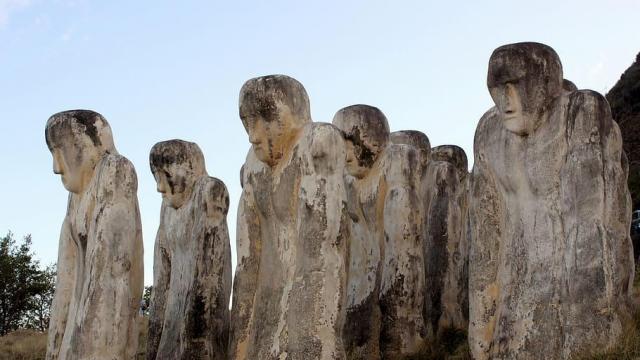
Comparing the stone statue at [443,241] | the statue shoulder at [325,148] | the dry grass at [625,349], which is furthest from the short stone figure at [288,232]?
the stone statue at [443,241]

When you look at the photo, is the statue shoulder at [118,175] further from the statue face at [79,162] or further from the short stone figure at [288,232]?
the short stone figure at [288,232]

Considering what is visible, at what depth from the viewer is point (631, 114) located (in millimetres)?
36625

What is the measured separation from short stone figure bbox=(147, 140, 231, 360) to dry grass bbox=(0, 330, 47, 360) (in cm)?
515

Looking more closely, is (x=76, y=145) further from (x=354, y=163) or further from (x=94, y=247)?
(x=354, y=163)

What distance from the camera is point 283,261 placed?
919 centimetres

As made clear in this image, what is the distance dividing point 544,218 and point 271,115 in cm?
296

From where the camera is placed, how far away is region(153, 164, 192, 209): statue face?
1309 cm

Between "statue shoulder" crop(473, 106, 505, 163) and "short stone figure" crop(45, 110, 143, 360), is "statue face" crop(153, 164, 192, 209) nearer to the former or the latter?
"short stone figure" crop(45, 110, 143, 360)

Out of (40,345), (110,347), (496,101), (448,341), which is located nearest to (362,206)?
(448,341)

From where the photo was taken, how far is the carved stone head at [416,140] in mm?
15109

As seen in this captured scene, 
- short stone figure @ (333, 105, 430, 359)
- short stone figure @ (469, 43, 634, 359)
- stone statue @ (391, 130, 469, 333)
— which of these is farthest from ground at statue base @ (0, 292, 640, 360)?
stone statue @ (391, 130, 469, 333)

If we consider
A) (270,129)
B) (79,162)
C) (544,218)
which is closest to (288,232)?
(270,129)

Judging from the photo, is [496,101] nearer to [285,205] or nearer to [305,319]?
[285,205]

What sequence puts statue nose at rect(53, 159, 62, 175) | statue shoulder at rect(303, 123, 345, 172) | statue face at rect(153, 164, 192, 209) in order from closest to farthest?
statue shoulder at rect(303, 123, 345, 172) < statue nose at rect(53, 159, 62, 175) < statue face at rect(153, 164, 192, 209)
